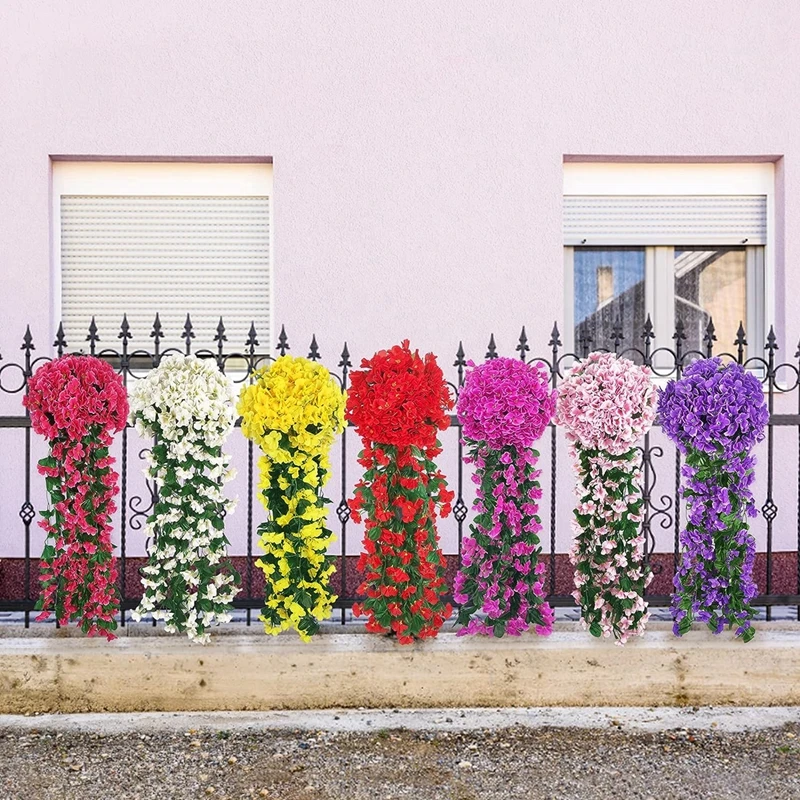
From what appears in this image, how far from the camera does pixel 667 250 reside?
6.00 meters

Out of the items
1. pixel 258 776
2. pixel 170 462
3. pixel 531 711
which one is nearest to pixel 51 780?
pixel 258 776

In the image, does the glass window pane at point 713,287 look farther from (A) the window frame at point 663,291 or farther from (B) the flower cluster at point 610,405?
(B) the flower cluster at point 610,405

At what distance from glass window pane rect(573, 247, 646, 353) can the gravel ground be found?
3404 mm

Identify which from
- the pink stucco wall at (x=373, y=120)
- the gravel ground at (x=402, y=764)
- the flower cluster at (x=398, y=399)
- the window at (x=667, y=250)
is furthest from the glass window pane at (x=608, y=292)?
the gravel ground at (x=402, y=764)

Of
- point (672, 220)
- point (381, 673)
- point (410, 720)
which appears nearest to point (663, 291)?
point (672, 220)

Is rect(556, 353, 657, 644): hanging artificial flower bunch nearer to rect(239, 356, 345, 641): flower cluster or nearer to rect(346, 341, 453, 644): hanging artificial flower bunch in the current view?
rect(346, 341, 453, 644): hanging artificial flower bunch

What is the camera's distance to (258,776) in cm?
278

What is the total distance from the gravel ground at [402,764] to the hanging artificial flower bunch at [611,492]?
493mm

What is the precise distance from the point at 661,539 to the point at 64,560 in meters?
4.05

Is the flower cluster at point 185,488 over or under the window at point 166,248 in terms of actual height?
under

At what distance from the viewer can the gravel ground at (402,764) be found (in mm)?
2688

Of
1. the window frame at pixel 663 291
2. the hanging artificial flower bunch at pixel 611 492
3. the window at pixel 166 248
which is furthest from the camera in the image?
the window frame at pixel 663 291

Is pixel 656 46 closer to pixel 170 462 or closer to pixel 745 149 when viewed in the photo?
pixel 745 149

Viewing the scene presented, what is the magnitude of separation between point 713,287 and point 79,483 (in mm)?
4823
